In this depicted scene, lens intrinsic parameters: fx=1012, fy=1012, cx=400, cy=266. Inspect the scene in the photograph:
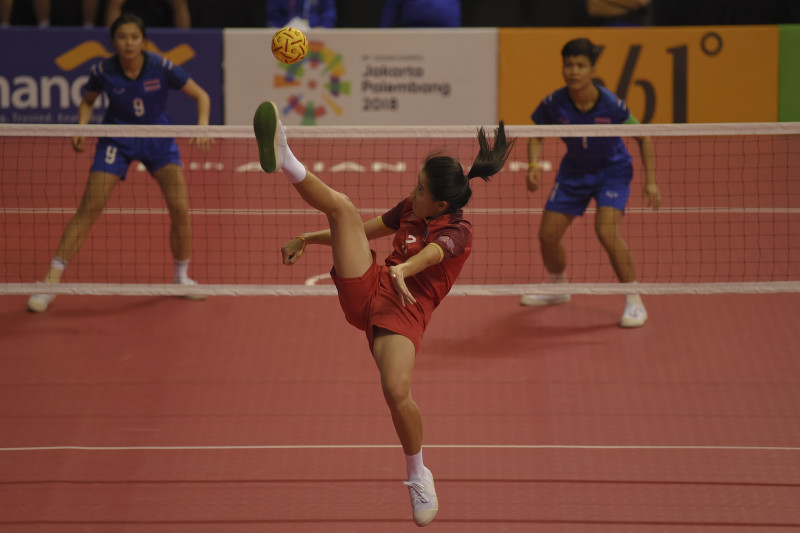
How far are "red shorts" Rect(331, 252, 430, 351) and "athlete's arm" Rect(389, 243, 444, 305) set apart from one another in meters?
0.15

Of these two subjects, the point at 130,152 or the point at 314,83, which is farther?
the point at 314,83

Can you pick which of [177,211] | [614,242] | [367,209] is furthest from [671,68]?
[177,211]

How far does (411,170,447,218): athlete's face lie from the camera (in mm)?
4730

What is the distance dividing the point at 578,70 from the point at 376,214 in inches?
133

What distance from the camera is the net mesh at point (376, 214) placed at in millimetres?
6965

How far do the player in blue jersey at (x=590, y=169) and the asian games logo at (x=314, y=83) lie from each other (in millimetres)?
5812

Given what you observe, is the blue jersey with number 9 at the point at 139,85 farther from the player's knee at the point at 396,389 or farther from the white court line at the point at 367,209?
the player's knee at the point at 396,389

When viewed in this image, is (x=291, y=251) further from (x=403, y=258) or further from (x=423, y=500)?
(x=423, y=500)

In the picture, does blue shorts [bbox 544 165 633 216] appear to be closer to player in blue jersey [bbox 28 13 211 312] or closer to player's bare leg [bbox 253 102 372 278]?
player in blue jersey [bbox 28 13 211 312]

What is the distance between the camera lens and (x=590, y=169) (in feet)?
25.6

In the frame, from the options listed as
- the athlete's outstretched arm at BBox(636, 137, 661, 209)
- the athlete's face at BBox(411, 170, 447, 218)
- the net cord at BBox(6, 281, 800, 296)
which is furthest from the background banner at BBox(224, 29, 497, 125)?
the athlete's face at BBox(411, 170, 447, 218)

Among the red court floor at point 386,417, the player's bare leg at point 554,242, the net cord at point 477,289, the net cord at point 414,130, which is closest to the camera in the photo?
the red court floor at point 386,417

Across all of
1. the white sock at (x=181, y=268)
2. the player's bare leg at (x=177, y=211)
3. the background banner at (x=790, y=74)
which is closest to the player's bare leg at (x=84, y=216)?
the player's bare leg at (x=177, y=211)

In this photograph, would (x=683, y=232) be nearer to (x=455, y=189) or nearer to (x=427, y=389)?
(x=427, y=389)
